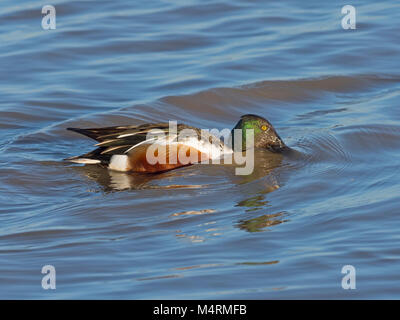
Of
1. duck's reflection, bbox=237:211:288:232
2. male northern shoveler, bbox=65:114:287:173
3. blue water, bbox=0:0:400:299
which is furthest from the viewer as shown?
male northern shoveler, bbox=65:114:287:173

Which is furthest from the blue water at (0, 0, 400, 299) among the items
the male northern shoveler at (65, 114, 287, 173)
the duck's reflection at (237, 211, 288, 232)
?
the male northern shoveler at (65, 114, 287, 173)

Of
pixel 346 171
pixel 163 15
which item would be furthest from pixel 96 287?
pixel 163 15

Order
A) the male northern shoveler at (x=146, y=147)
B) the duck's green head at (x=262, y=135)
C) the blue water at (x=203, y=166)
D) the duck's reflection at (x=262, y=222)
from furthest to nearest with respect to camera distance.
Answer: the duck's green head at (x=262, y=135) < the male northern shoveler at (x=146, y=147) < the duck's reflection at (x=262, y=222) < the blue water at (x=203, y=166)

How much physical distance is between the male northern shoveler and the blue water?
0.15 m

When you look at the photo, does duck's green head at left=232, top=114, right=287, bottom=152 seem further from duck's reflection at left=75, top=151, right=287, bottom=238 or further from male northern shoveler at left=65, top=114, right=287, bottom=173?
male northern shoveler at left=65, top=114, right=287, bottom=173

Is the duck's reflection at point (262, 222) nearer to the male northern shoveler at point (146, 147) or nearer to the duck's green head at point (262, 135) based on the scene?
the male northern shoveler at point (146, 147)

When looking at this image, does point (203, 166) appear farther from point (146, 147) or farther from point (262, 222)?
point (262, 222)

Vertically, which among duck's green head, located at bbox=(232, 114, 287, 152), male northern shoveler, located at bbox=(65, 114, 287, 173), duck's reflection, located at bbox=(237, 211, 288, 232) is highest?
duck's green head, located at bbox=(232, 114, 287, 152)

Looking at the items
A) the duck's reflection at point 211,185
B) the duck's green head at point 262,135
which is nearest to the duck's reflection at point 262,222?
the duck's reflection at point 211,185

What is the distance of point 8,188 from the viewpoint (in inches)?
278

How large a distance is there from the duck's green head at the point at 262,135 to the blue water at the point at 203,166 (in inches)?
7.3

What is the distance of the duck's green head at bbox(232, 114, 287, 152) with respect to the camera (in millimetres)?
7910

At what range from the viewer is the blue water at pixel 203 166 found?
17.3 feet

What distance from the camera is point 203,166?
7.50 meters
